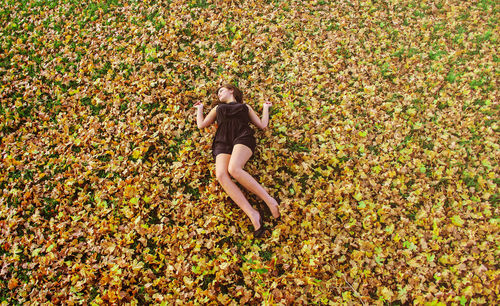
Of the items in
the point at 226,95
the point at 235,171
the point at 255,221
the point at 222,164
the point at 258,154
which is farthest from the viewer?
the point at 258,154

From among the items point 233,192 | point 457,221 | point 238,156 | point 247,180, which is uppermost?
point 238,156

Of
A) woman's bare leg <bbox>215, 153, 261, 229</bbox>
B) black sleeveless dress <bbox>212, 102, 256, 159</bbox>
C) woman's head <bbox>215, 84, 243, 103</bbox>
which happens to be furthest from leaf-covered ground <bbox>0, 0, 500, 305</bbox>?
woman's head <bbox>215, 84, 243, 103</bbox>

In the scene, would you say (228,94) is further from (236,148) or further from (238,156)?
(238,156)

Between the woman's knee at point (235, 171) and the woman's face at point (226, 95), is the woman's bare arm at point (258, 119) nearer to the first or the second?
the woman's face at point (226, 95)

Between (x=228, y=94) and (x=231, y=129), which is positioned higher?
(x=228, y=94)

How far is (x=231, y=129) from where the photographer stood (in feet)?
16.5

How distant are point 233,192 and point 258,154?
1.16 metres

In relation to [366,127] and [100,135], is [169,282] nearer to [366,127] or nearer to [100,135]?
[100,135]

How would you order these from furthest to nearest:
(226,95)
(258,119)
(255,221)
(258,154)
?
(258,154) → (258,119) → (226,95) → (255,221)

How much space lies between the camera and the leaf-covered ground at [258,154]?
421 cm

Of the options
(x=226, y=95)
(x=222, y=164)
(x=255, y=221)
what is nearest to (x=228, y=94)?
(x=226, y=95)

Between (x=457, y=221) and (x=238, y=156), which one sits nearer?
(x=457, y=221)

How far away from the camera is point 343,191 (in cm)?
497

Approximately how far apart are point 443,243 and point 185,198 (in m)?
4.21
